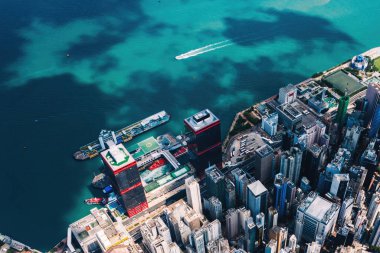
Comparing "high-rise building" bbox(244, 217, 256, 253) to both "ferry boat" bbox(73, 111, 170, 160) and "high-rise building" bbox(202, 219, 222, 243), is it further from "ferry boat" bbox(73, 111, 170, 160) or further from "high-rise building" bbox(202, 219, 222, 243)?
"ferry boat" bbox(73, 111, 170, 160)

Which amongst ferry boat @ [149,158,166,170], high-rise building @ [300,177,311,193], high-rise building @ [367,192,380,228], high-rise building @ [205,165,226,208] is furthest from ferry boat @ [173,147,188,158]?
high-rise building @ [367,192,380,228]

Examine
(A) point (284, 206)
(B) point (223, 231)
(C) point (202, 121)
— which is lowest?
(B) point (223, 231)

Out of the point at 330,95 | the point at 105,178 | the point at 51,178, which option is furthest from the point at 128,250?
the point at 330,95

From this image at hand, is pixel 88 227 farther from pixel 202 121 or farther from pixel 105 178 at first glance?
pixel 202 121

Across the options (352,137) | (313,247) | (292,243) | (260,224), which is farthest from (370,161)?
(260,224)

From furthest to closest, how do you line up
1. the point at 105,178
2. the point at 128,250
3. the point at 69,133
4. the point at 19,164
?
the point at 69,133, the point at 19,164, the point at 105,178, the point at 128,250

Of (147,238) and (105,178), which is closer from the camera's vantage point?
(147,238)

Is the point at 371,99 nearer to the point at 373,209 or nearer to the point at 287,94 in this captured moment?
the point at 287,94
